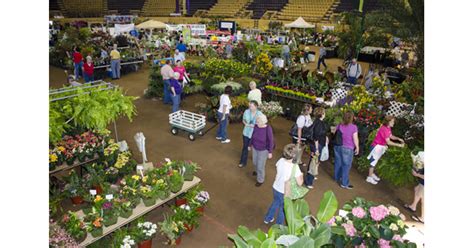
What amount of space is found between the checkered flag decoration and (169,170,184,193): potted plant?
4653 mm

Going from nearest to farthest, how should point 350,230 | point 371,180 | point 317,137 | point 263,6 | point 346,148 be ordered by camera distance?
point 350,230 < point 346,148 < point 317,137 < point 371,180 < point 263,6

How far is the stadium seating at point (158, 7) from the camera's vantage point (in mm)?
37222

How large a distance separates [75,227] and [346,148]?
3922 mm

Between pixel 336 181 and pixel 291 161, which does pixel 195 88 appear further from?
pixel 291 161

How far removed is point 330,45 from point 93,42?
1232cm

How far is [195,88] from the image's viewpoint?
419 inches

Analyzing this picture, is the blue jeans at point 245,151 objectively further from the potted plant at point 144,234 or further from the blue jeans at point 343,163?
the potted plant at point 144,234

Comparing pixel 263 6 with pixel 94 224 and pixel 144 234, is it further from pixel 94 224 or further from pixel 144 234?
pixel 94 224

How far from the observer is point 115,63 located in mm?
12898

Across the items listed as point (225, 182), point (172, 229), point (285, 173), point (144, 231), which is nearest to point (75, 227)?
point (144, 231)

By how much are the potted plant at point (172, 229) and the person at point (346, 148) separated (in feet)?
9.09

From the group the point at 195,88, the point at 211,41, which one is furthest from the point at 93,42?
the point at 195,88

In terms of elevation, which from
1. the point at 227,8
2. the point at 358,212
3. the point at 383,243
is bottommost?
the point at 383,243

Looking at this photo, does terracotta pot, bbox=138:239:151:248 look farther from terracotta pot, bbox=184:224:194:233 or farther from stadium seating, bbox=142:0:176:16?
stadium seating, bbox=142:0:176:16
